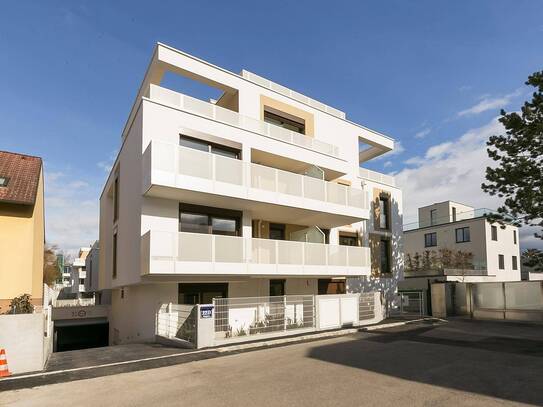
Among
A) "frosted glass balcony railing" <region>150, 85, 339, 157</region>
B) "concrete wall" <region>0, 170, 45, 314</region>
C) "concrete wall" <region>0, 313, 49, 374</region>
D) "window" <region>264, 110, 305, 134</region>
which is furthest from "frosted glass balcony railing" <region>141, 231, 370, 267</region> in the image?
"window" <region>264, 110, 305, 134</region>

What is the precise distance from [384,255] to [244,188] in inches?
548

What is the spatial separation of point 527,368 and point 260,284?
467 inches

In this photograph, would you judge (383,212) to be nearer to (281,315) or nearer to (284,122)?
(284,122)

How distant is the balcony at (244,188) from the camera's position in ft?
49.4

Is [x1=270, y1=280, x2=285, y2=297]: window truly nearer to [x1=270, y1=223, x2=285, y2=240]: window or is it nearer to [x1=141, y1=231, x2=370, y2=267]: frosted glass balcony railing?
[x1=270, y1=223, x2=285, y2=240]: window

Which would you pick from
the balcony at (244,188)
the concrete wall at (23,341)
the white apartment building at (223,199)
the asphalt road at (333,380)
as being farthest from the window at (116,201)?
the asphalt road at (333,380)

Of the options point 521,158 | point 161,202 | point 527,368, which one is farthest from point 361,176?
point 527,368

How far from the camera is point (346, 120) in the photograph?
25344 millimetres

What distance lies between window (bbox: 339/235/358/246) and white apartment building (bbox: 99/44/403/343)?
0.12 metres

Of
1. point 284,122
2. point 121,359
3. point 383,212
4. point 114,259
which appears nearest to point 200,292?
point 121,359

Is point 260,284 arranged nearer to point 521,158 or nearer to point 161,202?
point 161,202

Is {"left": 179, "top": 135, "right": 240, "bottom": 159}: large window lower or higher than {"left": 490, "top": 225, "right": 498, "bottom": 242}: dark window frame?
higher

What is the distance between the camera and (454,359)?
1111 cm

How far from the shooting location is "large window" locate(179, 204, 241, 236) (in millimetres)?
17234
